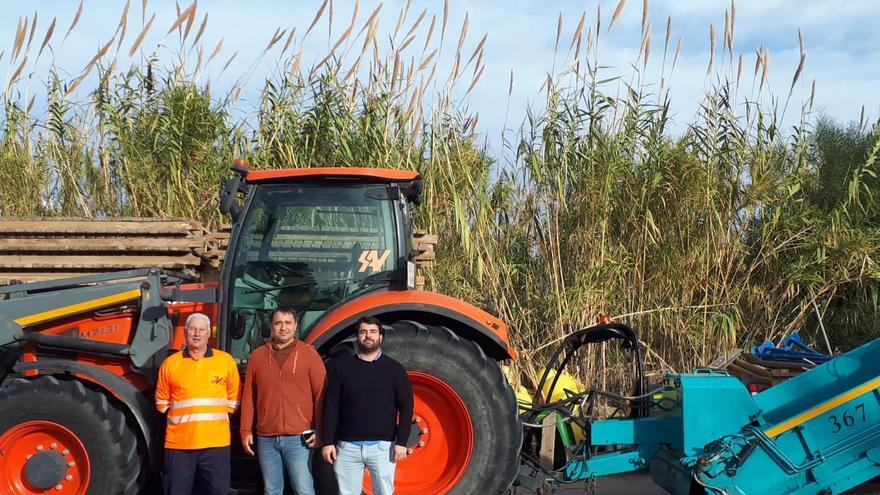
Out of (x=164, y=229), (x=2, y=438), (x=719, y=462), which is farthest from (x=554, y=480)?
(x=164, y=229)

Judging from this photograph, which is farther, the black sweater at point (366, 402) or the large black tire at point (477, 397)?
the large black tire at point (477, 397)

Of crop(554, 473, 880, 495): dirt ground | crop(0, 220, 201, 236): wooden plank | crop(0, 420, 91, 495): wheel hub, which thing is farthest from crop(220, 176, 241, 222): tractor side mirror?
crop(554, 473, 880, 495): dirt ground

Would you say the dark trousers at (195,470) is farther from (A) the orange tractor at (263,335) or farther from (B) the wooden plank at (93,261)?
(B) the wooden plank at (93,261)

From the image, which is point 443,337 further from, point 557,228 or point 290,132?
point 290,132

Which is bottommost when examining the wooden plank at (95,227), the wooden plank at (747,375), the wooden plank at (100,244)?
the wooden plank at (747,375)

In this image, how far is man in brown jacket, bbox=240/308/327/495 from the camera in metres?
4.49

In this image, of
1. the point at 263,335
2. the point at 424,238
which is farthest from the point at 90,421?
the point at 424,238

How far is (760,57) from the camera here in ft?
29.5

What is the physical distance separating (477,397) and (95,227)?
155 inches

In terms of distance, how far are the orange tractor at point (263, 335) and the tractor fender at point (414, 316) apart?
0.4 inches

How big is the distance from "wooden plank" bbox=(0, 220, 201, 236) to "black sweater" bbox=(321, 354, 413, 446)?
317cm

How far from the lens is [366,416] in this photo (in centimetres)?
432

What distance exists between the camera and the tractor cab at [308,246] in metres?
5.16

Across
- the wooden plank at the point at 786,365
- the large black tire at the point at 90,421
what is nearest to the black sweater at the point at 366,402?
the large black tire at the point at 90,421
